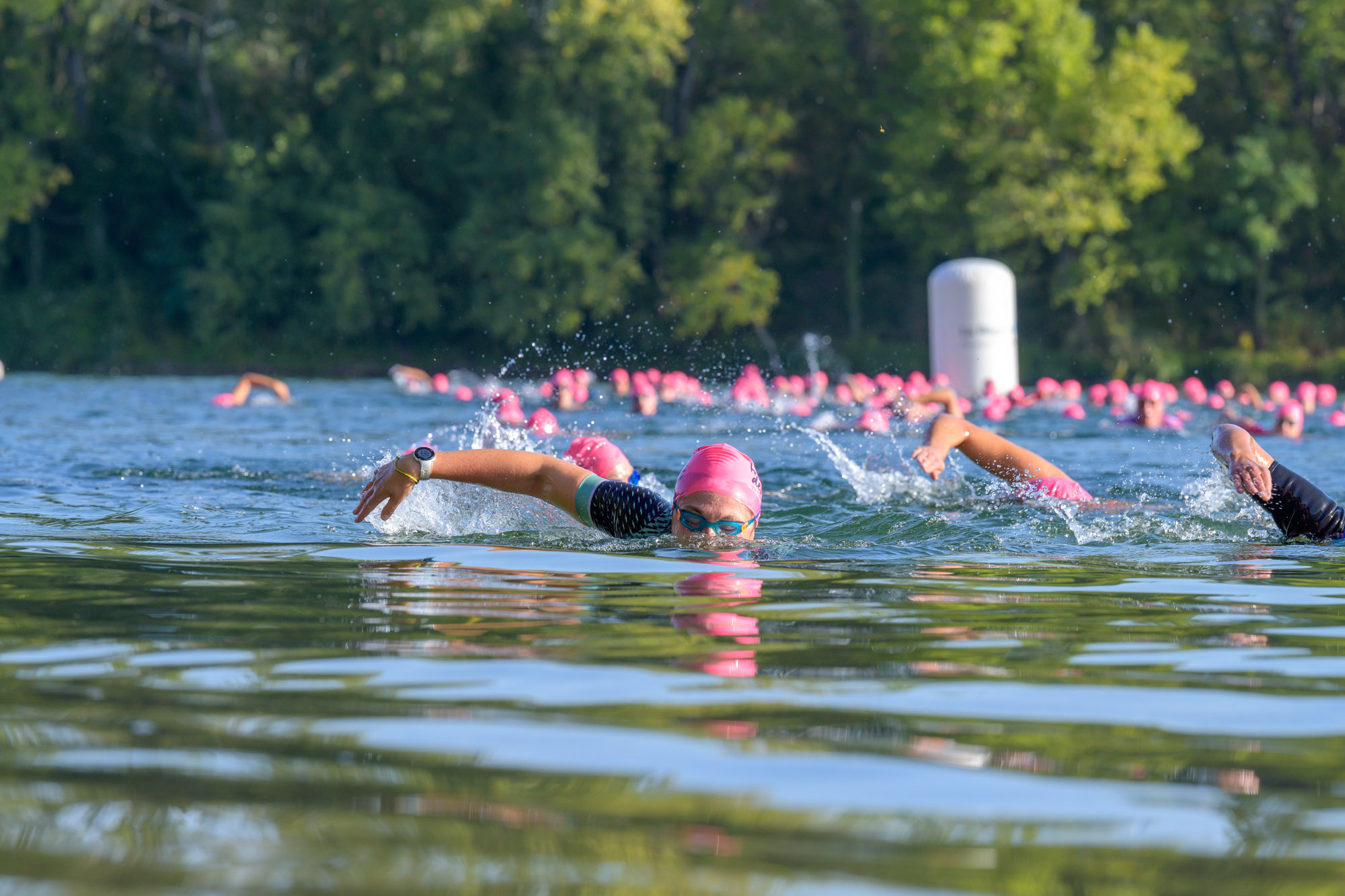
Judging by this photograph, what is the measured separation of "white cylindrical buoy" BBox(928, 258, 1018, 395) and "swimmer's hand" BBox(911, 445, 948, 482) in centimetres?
1710

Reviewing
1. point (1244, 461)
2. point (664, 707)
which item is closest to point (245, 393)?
point (1244, 461)

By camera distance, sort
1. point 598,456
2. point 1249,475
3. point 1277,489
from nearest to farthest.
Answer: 1. point 1249,475
2. point 1277,489
3. point 598,456

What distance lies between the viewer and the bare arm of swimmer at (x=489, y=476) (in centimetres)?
629

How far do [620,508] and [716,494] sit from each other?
0.46 metres

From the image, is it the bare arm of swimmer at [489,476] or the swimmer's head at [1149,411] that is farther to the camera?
the swimmer's head at [1149,411]

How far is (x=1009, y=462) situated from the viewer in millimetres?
8281

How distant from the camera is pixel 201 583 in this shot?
5.70 metres

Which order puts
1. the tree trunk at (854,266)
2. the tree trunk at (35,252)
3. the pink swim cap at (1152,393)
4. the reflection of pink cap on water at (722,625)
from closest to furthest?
the reflection of pink cap on water at (722,625), the pink swim cap at (1152,393), the tree trunk at (854,266), the tree trunk at (35,252)

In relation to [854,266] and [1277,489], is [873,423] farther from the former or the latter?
[854,266]

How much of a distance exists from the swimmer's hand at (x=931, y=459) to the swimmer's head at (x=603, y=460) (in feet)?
5.71

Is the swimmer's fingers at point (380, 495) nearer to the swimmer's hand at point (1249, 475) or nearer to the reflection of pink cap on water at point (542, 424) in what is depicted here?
the swimmer's hand at point (1249, 475)

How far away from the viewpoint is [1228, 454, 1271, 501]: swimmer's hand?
638cm

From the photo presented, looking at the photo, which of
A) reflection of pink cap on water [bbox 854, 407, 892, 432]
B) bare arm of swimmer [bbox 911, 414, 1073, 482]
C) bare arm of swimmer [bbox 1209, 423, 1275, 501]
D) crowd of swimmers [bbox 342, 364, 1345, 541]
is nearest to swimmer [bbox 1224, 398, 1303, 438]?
reflection of pink cap on water [bbox 854, 407, 892, 432]

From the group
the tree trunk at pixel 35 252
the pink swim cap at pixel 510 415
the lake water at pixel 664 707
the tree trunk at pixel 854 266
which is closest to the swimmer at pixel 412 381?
the pink swim cap at pixel 510 415
